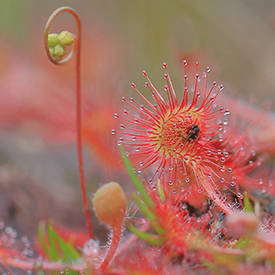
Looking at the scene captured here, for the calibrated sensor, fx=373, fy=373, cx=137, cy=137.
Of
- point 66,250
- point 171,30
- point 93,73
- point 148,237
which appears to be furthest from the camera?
point 171,30

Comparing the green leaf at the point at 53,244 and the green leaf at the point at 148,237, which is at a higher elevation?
the green leaf at the point at 148,237

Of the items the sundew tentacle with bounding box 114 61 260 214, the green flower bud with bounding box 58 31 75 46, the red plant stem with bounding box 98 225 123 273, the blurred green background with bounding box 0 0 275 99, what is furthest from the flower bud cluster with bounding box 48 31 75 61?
the blurred green background with bounding box 0 0 275 99

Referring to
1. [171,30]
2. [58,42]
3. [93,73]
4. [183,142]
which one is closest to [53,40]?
[58,42]

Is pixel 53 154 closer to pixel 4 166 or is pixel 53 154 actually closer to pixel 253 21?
pixel 4 166

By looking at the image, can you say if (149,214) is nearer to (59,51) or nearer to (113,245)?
(113,245)

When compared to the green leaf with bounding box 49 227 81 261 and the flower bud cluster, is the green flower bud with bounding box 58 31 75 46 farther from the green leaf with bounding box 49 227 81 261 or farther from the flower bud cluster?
the green leaf with bounding box 49 227 81 261

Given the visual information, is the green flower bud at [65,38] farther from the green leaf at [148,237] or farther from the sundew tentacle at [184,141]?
the green leaf at [148,237]

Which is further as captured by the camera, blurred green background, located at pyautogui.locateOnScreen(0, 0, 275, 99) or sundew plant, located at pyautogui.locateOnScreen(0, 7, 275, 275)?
blurred green background, located at pyautogui.locateOnScreen(0, 0, 275, 99)

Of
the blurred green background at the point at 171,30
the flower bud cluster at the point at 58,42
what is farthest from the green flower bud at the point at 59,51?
the blurred green background at the point at 171,30
